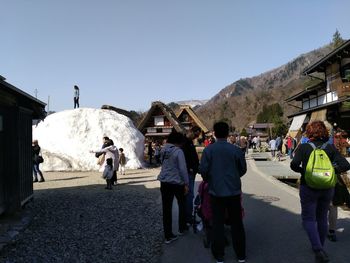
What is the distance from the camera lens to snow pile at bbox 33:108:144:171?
71.0ft

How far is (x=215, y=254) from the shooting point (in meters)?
5.23

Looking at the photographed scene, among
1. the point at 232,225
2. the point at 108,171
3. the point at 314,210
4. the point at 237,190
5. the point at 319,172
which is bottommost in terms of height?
the point at 232,225

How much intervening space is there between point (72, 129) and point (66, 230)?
52.1ft

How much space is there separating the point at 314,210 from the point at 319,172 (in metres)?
0.51

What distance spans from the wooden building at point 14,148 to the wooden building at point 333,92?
18694 millimetres

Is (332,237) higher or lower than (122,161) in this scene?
lower

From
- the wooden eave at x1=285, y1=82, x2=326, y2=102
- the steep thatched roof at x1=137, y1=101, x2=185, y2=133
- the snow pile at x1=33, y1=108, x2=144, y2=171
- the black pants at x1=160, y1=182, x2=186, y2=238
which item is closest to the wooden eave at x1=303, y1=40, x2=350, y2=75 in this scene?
the wooden eave at x1=285, y1=82, x2=326, y2=102

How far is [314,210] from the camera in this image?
17.4ft

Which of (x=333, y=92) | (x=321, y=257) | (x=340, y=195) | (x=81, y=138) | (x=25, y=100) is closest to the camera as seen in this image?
(x=321, y=257)

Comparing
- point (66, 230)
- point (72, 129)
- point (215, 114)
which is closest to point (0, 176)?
point (66, 230)

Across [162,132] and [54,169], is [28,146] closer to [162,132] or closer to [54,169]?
[54,169]

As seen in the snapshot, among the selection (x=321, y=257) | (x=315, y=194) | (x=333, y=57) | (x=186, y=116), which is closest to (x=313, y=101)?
(x=333, y=57)

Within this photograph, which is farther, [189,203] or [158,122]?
[158,122]

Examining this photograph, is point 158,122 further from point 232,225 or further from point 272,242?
point 232,225
